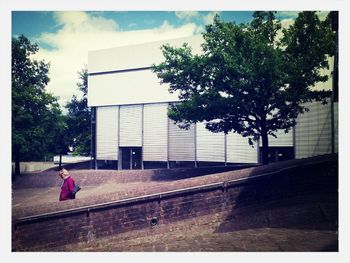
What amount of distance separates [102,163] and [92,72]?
301 inches

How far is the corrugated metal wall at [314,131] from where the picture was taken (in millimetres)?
15859

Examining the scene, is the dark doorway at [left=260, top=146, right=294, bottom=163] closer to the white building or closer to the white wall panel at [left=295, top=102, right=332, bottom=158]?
the white building

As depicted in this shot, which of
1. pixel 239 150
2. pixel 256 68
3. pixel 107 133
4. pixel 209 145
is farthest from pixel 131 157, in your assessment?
pixel 256 68

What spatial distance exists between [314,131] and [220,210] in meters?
11.0

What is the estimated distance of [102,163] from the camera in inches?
979

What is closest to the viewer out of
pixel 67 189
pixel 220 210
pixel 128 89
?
pixel 67 189

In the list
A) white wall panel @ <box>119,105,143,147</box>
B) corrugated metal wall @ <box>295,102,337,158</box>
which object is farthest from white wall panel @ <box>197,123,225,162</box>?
white wall panel @ <box>119,105,143,147</box>

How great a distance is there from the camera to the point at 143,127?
2280cm

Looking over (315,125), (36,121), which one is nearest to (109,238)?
(36,121)

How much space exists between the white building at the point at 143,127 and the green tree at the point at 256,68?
6.31 meters

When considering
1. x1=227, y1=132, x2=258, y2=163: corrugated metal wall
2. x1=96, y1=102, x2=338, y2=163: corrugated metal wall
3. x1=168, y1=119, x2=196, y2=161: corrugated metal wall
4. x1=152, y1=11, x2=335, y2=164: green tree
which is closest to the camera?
x1=152, y1=11, x2=335, y2=164: green tree

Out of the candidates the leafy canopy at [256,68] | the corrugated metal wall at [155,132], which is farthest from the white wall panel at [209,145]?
the leafy canopy at [256,68]

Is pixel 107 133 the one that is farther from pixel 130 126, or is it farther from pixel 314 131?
pixel 314 131

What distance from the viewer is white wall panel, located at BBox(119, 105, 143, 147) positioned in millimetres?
22938
